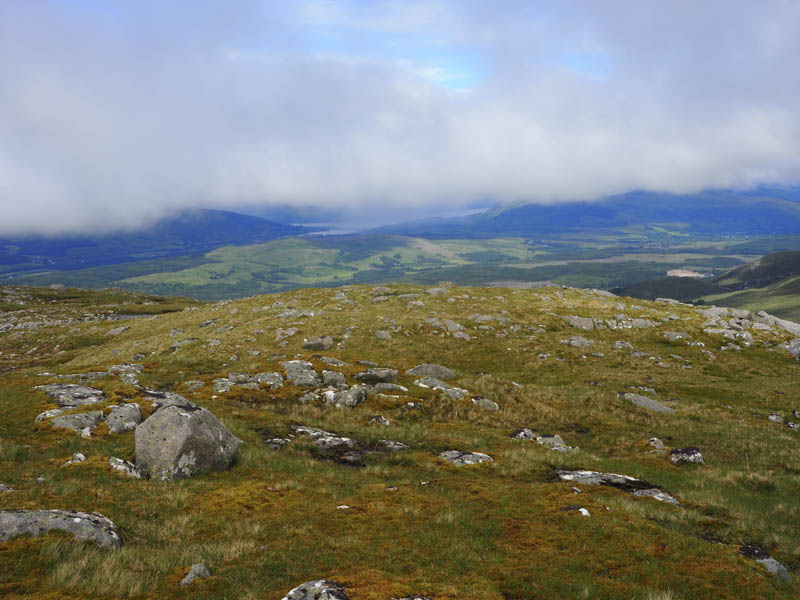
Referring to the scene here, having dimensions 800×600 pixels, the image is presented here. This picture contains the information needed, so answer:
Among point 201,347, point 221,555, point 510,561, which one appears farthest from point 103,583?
point 201,347

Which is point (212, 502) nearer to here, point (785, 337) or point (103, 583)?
point (103, 583)

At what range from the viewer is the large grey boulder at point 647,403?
3528cm

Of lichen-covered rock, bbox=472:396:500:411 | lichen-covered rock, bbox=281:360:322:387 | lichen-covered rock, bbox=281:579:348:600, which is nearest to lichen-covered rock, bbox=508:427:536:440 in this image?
lichen-covered rock, bbox=472:396:500:411

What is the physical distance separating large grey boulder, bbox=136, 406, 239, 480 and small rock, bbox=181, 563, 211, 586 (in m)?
7.94

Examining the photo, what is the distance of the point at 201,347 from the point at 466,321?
40.5m

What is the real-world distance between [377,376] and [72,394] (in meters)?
21.8

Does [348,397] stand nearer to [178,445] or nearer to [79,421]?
[178,445]

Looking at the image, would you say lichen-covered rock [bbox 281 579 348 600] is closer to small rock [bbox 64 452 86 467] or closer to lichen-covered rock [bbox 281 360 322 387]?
small rock [bbox 64 452 86 467]

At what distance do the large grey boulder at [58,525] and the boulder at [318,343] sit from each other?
44.5 m

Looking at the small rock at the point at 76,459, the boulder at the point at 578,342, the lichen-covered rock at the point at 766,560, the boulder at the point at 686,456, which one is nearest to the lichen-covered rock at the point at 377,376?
the boulder at the point at 686,456

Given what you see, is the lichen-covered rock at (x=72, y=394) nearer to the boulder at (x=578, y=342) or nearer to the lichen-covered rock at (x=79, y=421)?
the lichen-covered rock at (x=79, y=421)

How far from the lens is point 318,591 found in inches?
316

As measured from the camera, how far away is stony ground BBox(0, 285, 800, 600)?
31.3 feet

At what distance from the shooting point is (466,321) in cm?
6812
